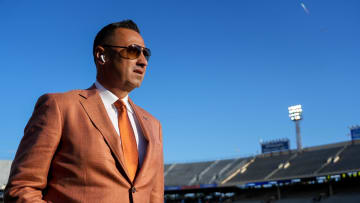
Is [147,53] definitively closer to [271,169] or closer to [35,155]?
[35,155]

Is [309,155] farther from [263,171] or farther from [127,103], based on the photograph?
[127,103]

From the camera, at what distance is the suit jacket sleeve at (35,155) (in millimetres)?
1802

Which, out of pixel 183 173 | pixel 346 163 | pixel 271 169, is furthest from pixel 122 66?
pixel 183 173

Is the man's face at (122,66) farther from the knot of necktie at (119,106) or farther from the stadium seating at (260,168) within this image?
the stadium seating at (260,168)

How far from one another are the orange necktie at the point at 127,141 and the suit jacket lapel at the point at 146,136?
0.05m

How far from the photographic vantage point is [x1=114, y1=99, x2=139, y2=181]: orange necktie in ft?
6.82

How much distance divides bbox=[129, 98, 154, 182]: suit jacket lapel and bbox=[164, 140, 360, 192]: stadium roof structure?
31.0 metres

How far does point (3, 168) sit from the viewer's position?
4428 centimetres

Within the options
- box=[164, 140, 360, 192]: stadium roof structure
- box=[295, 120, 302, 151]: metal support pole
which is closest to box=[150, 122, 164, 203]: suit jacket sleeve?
box=[164, 140, 360, 192]: stadium roof structure

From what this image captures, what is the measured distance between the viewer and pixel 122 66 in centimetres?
221

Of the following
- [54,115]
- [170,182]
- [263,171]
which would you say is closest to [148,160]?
[54,115]

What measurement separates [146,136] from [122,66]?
17.3 inches

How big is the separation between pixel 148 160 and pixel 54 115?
0.57 metres

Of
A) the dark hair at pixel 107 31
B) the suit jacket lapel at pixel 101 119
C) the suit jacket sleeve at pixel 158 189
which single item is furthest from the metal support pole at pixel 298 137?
the suit jacket lapel at pixel 101 119
